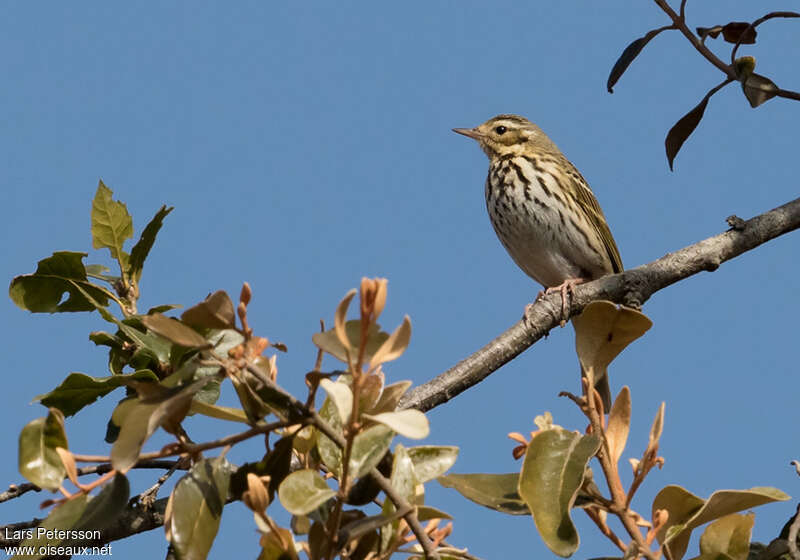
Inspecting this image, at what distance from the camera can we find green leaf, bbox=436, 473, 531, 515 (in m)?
2.16

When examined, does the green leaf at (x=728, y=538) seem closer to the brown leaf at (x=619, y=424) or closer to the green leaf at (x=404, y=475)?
the brown leaf at (x=619, y=424)

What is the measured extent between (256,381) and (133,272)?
6.02ft

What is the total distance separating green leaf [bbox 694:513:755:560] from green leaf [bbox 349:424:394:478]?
0.81 m

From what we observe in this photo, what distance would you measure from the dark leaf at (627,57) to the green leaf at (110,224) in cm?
202

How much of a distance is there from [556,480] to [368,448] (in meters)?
0.44

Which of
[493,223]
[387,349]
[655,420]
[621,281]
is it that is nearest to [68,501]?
[387,349]

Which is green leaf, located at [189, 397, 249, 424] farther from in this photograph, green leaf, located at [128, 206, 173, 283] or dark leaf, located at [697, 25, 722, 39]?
dark leaf, located at [697, 25, 722, 39]

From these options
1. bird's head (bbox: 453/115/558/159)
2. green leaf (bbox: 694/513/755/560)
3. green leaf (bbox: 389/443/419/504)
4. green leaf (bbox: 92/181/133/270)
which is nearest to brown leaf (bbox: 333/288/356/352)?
green leaf (bbox: 389/443/419/504)

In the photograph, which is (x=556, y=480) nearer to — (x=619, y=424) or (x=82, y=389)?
(x=619, y=424)

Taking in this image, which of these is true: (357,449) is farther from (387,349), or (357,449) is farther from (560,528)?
(560,528)

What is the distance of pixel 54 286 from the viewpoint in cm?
326

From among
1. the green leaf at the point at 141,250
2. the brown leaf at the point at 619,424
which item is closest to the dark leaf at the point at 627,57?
the green leaf at the point at 141,250

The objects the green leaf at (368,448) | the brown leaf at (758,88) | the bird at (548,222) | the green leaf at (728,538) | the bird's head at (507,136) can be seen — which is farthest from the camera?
the bird's head at (507,136)

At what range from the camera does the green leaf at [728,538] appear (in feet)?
6.98
